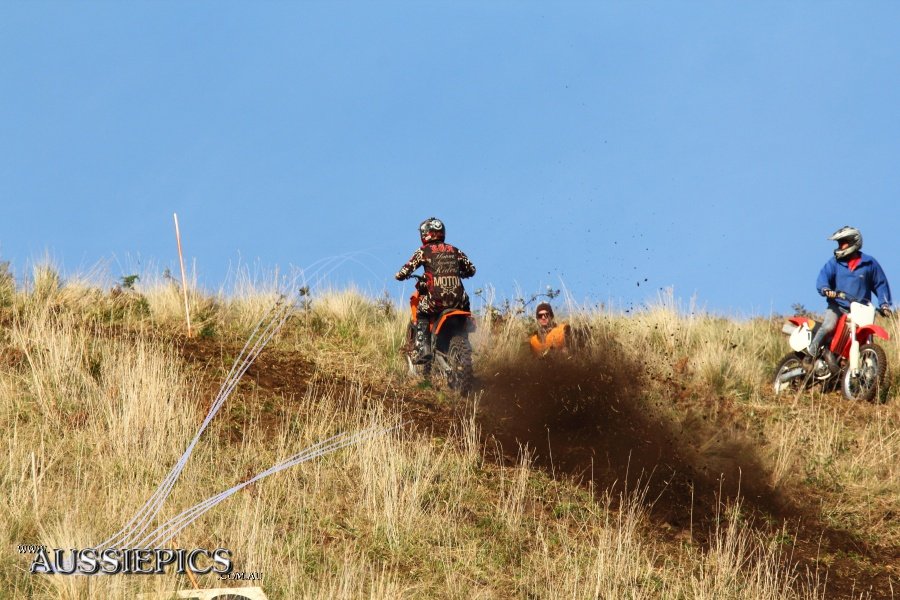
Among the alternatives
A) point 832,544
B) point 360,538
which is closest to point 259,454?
point 360,538

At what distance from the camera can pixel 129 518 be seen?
8.26 m

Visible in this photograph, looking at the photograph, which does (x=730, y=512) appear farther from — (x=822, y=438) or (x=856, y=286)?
(x=856, y=286)

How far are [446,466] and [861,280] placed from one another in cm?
830

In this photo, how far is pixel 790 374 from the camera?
53.5 feet

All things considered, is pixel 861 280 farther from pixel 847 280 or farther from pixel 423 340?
pixel 423 340

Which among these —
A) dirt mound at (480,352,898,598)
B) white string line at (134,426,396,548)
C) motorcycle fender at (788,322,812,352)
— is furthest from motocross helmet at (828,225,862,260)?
white string line at (134,426,396,548)

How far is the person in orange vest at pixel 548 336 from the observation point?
569 inches

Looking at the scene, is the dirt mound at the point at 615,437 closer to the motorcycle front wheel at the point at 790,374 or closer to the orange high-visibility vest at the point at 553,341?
the orange high-visibility vest at the point at 553,341

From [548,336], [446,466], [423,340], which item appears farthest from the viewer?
[548,336]

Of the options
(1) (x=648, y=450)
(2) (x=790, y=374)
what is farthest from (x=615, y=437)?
(2) (x=790, y=374)

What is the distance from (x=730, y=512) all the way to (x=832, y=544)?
1063mm

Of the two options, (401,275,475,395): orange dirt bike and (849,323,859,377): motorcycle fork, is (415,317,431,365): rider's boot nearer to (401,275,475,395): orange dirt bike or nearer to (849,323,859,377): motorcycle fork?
(401,275,475,395): orange dirt bike

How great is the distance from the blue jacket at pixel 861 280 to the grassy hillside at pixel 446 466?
5.11ft

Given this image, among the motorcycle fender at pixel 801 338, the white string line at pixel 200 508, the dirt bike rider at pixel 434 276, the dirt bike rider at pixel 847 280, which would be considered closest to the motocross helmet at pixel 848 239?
the dirt bike rider at pixel 847 280
